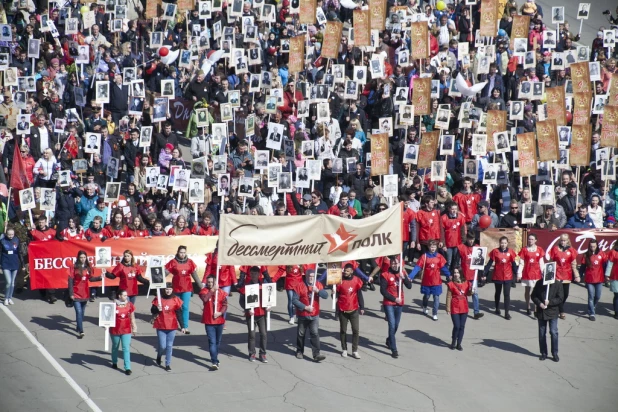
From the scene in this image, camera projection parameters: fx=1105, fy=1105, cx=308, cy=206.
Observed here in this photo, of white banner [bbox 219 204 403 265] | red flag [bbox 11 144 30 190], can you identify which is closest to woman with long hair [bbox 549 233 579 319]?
white banner [bbox 219 204 403 265]

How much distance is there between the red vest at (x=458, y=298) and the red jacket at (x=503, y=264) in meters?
2.33

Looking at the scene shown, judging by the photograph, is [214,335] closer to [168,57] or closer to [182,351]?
[182,351]

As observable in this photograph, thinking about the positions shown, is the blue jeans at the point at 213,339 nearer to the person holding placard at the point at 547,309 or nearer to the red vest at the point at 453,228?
the person holding placard at the point at 547,309

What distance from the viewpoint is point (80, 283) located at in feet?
65.9

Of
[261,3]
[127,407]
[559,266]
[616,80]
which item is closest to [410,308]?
[559,266]

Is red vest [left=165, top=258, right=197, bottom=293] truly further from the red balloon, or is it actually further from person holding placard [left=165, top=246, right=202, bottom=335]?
the red balloon

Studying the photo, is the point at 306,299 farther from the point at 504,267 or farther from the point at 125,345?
the point at 504,267

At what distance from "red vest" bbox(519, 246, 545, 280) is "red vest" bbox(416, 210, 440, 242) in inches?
85.6

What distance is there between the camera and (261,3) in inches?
1219

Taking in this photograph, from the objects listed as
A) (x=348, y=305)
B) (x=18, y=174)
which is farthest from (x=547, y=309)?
(x=18, y=174)

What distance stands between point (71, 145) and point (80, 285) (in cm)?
656

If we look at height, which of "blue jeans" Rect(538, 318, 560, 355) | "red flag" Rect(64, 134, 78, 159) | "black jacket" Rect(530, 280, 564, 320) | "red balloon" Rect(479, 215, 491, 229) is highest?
"red flag" Rect(64, 134, 78, 159)

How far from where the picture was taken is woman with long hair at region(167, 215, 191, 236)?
2277 centimetres

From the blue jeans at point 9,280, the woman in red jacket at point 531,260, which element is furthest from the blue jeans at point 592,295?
the blue jeans at point 9,280
